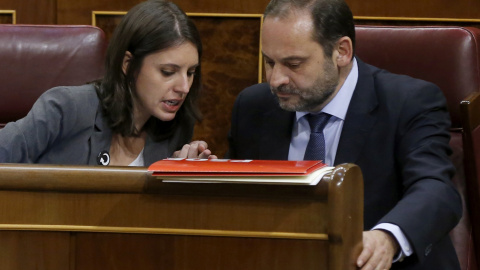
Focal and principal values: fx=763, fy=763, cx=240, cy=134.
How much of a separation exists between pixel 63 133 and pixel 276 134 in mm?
397

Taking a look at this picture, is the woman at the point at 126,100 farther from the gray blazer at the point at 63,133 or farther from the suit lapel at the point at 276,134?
the suit lapel at the point at 276,134

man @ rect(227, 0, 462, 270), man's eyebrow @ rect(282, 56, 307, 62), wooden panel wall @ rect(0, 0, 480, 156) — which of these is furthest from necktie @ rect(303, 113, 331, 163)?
wooden panel wall @ rect(0, 0, 480, 156)

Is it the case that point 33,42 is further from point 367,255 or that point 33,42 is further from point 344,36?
point 367,255

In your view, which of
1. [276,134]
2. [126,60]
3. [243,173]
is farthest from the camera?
[126,60]

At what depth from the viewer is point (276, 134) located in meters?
1.34

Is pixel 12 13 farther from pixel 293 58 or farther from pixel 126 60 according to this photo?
pixel 293 58

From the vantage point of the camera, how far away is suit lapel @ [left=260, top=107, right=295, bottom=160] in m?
1.33

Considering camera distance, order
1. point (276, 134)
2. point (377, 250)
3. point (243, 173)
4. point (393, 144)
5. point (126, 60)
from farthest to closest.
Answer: point (126, 60), point (276, 134), point (393, 144), point (377, 250), point (243, 173)

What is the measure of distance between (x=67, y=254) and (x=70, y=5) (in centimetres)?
134

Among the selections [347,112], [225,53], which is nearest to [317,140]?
[347,112]

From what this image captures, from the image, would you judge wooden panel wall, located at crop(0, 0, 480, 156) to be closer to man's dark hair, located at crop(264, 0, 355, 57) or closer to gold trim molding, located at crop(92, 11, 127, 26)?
gold trim molding, located at crop(92, 11, 127, 26)

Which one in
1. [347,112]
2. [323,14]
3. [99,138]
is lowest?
[99,138]

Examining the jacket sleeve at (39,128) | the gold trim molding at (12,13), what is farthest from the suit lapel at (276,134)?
the gold trim molding at (12,13)

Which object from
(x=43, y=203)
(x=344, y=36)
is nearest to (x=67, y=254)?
(x=43, y=203)
